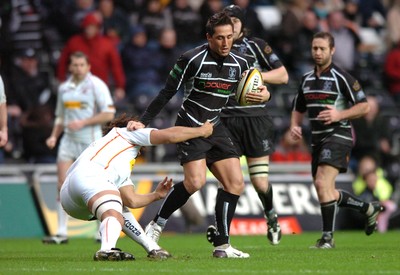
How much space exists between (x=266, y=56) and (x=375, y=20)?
12.0 meters

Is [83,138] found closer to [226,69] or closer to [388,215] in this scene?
[226,69]

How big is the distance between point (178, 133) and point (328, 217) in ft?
10.5

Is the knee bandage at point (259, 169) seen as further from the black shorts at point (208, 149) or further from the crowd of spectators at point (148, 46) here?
the crowd of spectators at point (148, 46)

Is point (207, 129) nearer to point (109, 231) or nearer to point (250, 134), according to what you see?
point (109, 231)

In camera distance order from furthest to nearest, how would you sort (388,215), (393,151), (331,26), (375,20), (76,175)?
(375,20), (331,26), (393,151), (388,215), (76,175)

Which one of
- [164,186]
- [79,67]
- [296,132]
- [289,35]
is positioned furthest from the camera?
[289,35]

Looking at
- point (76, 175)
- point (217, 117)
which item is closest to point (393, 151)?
point (217, 117)

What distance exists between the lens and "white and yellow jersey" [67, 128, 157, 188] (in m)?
10.0

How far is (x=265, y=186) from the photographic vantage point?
12984 mm

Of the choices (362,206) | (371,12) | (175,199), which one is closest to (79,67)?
(175,199)

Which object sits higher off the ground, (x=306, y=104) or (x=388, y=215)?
(x=306, y=104)

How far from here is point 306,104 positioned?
13.3 m

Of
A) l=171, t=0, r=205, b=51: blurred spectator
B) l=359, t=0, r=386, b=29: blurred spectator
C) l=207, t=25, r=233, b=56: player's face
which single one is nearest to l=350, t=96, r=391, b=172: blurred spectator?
l=171, t=0, r=205, b=51: blurred spectator

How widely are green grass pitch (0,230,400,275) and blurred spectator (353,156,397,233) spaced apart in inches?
117
